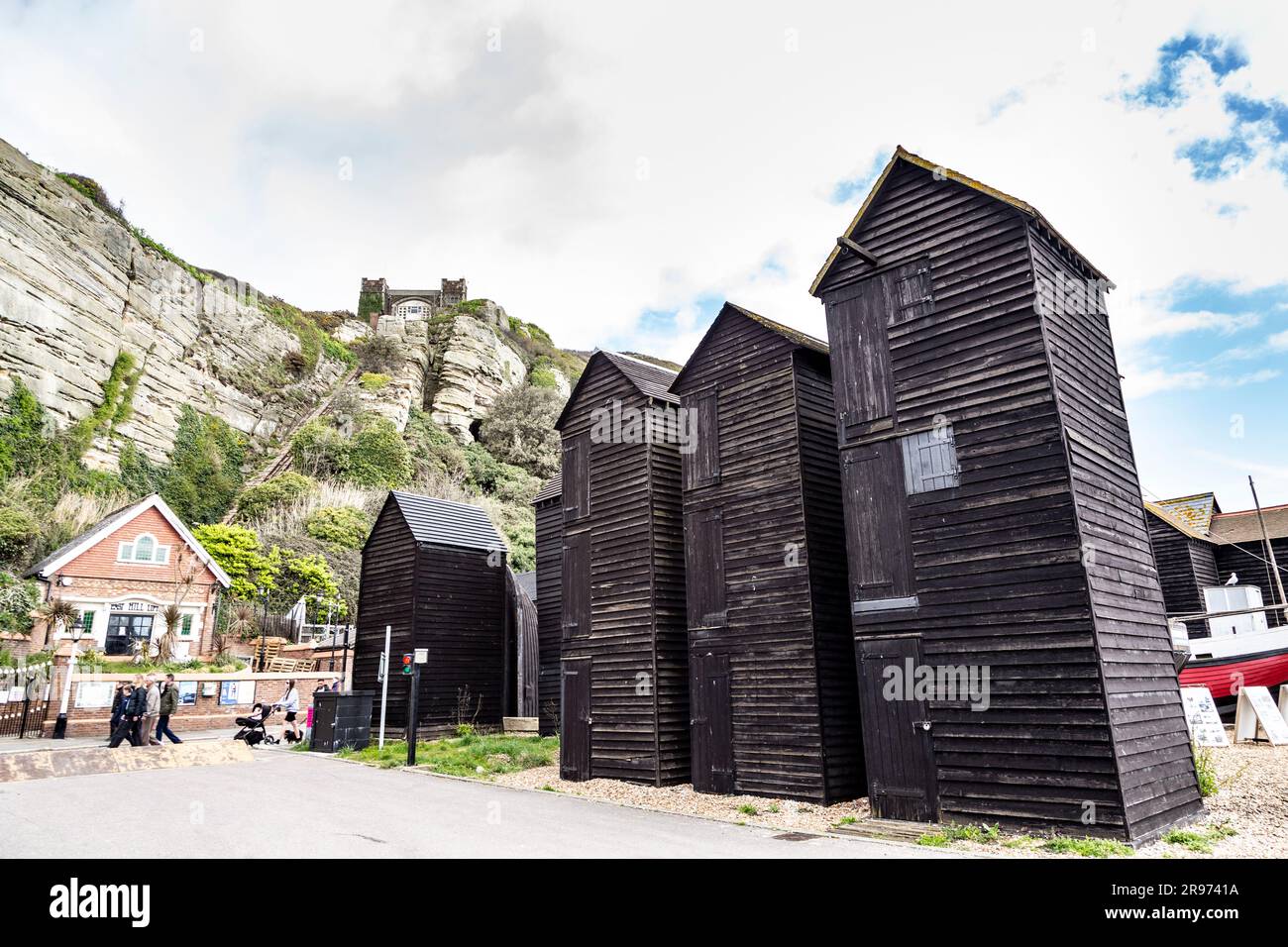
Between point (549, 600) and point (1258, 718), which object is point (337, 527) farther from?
point (1258, 718)

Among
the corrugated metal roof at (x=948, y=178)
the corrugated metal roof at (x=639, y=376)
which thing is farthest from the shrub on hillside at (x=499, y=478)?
the corrugated metal roof at (x=948, y=178)

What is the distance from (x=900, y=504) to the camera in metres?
11.8

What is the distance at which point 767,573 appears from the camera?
14453mm

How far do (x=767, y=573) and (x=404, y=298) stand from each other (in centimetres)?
7836

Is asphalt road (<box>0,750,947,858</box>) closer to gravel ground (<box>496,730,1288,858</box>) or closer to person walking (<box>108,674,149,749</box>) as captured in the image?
gravel ground (<box>496,730,1288,858</box>)

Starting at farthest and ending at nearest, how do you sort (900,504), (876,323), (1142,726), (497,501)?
(497,501) → (876,323) → (900,504) → (1142,726)

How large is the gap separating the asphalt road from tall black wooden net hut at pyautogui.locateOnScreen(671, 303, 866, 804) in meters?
2.19

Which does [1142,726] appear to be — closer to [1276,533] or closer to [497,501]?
[1276,533]

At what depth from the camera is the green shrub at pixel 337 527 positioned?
43.0 m

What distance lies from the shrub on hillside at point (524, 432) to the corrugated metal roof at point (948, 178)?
49.1 m

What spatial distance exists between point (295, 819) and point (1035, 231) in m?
13.7

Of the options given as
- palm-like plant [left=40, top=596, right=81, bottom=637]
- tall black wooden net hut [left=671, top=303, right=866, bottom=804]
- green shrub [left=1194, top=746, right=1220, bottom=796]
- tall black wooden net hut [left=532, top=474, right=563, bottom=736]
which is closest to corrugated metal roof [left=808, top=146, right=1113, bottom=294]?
tall black wooden net hut [left=671, top=303, right=866, bottom=804]

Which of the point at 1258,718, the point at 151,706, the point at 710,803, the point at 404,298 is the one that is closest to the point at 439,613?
the point at 151,706

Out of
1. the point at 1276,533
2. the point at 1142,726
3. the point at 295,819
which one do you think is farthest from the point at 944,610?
the point at 1276,533
